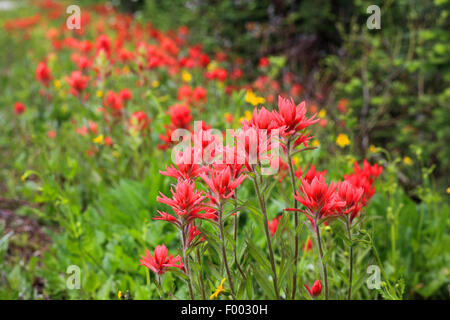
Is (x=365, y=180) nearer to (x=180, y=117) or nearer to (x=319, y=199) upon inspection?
(x=319, y=199)

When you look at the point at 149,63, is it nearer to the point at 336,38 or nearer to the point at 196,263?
the point at 196,263

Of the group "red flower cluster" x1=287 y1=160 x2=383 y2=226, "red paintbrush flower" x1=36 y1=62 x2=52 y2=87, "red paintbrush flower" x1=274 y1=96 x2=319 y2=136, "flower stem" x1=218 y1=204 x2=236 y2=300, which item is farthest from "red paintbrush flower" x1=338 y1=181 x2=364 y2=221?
"red paintbrush flower" x1=36 y1=62 x2=52 y2=87

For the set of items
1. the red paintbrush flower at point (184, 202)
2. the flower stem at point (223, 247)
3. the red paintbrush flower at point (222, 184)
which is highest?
the red paintbrush flower at point (222, 184)

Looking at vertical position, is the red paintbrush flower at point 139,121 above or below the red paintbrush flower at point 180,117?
above

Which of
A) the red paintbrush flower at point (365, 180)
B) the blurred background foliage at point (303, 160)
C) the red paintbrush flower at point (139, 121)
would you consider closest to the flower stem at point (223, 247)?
the blurred background foliage at point (303, 160)

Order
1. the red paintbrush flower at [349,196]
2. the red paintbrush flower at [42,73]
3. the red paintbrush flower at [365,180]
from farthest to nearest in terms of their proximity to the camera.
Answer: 1. the red paintbrush flower at [42,73]
2. the red paintbrush flower at [365,180]
3. the red paintbrush flower at [349,196]

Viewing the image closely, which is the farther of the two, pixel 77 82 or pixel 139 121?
pixel 77 82

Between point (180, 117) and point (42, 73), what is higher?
point (42, 73)

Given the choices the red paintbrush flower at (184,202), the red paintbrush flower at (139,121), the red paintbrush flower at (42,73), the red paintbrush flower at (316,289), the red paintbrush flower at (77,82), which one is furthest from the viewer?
the red paintbrush flower at (42,73)

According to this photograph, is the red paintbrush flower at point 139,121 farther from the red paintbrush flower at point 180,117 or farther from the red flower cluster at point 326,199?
the red flower cluster at point 326,199

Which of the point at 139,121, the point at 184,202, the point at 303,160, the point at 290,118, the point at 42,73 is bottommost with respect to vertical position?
the point at 184,202

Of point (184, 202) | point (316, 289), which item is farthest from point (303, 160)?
point (184, 202)
